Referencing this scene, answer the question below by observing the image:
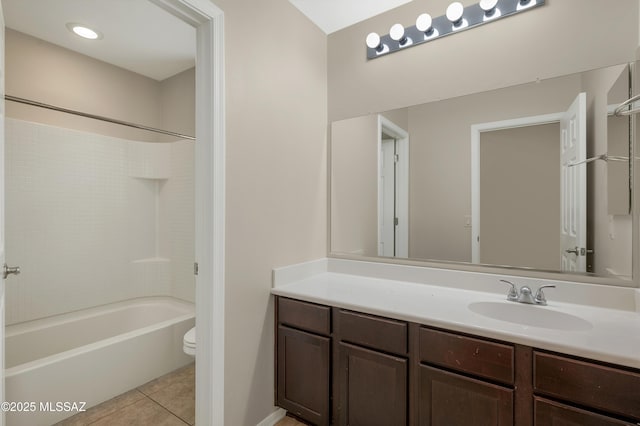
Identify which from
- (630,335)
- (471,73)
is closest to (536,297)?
(630,335)

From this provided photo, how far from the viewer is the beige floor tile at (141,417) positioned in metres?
1.71

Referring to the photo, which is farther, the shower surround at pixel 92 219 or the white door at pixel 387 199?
the shower surround at pixel 92 219

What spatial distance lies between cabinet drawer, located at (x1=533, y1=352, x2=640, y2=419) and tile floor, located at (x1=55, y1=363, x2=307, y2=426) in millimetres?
1285

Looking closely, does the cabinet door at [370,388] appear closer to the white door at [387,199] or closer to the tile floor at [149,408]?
the white door at [387,199]

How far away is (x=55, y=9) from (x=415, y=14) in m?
2.34

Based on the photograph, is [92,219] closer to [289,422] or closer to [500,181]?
[289,422]

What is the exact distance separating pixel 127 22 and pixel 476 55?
2.34 meters

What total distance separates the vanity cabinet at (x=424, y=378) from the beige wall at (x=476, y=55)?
138cm

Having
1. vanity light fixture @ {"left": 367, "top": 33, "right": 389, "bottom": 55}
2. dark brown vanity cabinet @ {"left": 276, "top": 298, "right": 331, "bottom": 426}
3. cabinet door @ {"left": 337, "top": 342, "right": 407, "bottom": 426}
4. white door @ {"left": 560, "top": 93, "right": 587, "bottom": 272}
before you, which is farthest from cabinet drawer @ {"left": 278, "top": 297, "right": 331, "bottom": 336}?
vanity light fixture @ {"left": 367, "top": 33, "right": 389, "bottom": 55}

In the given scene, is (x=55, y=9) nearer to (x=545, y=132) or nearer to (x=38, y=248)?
(x=38, y=248)

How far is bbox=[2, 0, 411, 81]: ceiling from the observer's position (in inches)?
74.5

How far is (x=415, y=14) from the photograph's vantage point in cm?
186

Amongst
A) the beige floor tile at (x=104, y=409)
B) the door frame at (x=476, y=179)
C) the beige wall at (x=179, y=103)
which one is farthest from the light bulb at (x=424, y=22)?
the beige floor tile at (x=104, y=409)

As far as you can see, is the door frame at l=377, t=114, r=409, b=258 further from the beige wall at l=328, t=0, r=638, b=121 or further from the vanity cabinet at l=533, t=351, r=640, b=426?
the vanity cabinet at l=533, t=351, r=640, b=426
